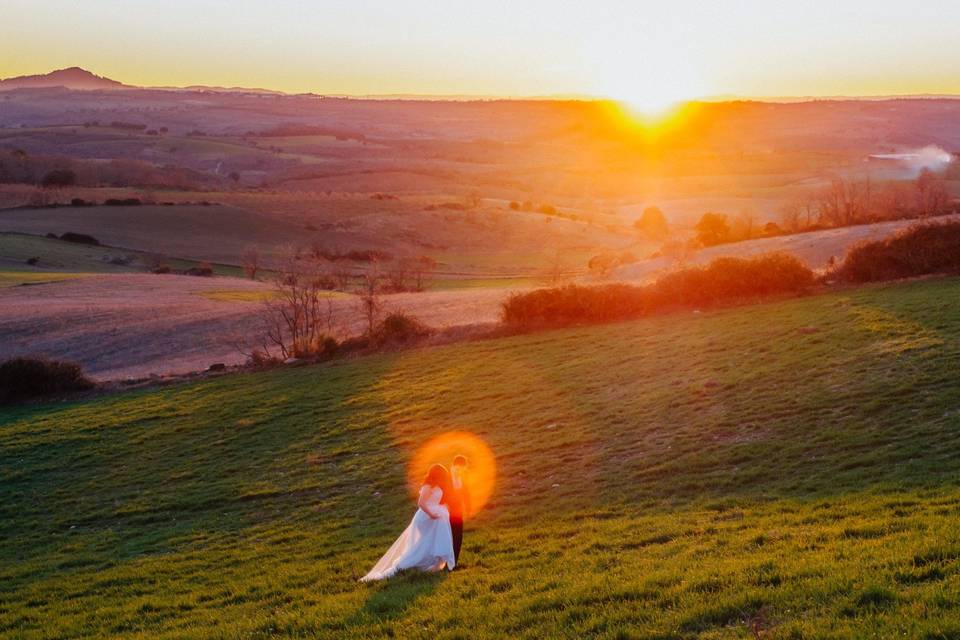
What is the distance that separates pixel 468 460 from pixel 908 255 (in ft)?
78.1

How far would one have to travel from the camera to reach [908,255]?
36844mm

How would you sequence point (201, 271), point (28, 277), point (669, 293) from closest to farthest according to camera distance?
point (669, 293), point (28, 277), point (201, 271)

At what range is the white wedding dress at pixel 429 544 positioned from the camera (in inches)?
522

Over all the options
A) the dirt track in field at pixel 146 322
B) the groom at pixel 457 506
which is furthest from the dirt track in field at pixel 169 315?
the groom at pixel 457 506

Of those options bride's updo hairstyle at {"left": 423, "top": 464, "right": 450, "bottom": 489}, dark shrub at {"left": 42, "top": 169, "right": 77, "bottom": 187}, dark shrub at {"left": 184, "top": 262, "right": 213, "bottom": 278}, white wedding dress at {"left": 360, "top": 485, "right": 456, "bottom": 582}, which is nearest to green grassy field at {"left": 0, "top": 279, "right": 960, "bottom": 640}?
white wedding dress at {"left": 360, "top": 485, "right": 456, "bottom": 582}

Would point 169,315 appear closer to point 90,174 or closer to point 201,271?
point 201,271

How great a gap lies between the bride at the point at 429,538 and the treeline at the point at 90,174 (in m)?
141

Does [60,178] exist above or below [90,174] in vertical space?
below

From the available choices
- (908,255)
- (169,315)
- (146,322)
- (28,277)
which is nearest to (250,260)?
(28,277)

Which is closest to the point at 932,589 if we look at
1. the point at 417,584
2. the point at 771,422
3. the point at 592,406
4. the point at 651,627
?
the point at 651,627

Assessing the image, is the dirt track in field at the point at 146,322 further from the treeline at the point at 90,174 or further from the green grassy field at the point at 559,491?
the treeline at the point at 90,174

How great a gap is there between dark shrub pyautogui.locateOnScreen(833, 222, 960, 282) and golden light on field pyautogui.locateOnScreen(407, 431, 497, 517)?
69.7 feet

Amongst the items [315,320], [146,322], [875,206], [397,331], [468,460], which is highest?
[875,206]

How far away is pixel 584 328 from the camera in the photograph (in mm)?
37031
